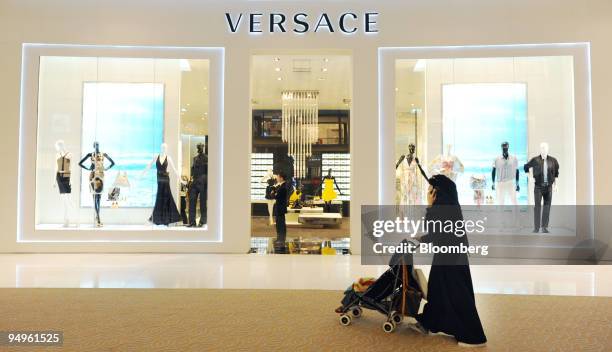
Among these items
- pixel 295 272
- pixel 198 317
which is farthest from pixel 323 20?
pixel 198 317

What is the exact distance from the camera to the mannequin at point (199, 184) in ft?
22.7

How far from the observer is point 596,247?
648cm

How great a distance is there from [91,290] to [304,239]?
4779 mm

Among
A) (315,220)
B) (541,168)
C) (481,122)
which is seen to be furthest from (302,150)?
(541,168)

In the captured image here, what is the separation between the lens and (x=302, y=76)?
10.5 meters

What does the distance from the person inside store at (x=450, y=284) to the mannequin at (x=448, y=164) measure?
428 centimetres

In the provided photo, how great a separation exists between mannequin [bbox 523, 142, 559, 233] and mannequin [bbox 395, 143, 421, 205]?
1990 millimetres

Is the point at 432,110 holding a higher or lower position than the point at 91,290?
higher

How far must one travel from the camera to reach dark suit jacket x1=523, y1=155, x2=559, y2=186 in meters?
6.86

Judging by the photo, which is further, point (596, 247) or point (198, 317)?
point (596, 247)

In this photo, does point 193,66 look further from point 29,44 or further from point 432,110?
point 432,110

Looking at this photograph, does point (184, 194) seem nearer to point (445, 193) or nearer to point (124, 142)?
point (124, 142)

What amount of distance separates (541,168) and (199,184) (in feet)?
20.1

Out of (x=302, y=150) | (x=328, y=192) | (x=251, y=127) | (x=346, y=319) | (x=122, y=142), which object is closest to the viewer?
(x=346, y=319)
